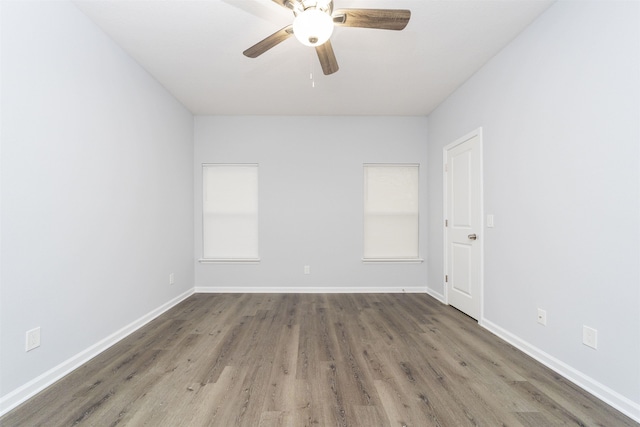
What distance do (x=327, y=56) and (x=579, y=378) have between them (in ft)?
9.28

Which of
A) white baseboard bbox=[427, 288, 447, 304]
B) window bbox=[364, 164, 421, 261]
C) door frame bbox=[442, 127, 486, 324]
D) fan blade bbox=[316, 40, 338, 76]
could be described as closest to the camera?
fan blade bbox=[316, 40, 338, 76]

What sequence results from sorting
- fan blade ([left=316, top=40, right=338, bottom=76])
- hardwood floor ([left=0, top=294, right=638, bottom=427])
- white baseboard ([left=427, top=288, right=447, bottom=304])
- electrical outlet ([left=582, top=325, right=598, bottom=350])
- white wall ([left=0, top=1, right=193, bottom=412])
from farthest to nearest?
white baseboard ([left=427, top=288, right=447, bottom=304]) < fan blade ([left=316, top=40, right=338, bottom=76]) < electrical outlet ([left=582, top=325, right=598, bottom=350]) < white wall ([left=0, top=1, right=193, bottom=412]) < hardwood floor ([left=0, top=294, right=638, bottom=427])

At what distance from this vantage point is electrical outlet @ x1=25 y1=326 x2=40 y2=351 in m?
1.77

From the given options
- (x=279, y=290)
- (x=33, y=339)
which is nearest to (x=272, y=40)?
(x=33, y=339)

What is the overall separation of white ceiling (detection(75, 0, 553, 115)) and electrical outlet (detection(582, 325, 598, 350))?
2.35 m

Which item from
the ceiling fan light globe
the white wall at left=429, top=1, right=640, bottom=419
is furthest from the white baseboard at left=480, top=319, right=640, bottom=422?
the ceiling fan light globe

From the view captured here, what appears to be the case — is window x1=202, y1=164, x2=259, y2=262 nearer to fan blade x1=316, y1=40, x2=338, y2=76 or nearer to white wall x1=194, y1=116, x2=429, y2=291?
white wall x1=194, y1=116, x2=429, y2=291

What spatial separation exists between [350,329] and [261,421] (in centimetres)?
145

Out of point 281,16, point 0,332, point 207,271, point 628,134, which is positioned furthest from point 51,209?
point 628,134

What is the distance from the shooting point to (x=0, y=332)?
161cm

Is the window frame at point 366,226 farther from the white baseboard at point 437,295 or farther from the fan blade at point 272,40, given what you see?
the fan blade at point 272,40

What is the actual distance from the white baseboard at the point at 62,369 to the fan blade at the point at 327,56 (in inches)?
112

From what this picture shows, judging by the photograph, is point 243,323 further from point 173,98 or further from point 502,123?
point 502,123

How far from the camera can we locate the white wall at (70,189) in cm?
171
